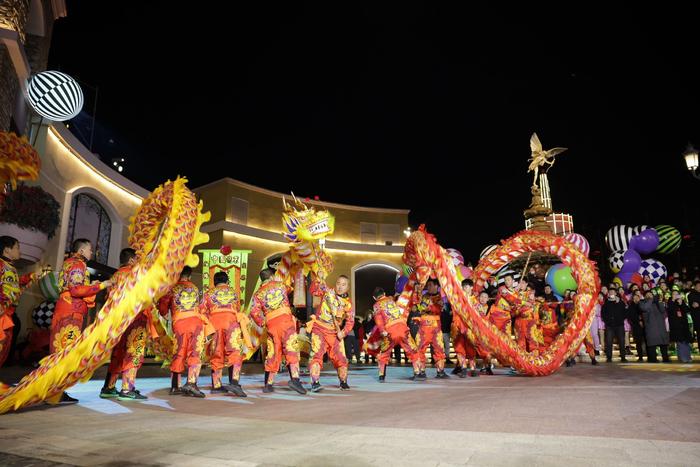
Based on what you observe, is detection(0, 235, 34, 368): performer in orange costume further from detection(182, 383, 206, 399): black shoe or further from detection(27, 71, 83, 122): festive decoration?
detection(27, 71, 83, 122): festive decoration

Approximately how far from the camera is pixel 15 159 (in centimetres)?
396

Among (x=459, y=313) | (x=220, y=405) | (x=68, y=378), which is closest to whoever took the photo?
(x=68, y=378)

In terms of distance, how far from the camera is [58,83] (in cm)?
853

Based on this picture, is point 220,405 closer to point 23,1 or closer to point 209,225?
point 23,1

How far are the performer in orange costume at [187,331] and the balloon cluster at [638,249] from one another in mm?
12435

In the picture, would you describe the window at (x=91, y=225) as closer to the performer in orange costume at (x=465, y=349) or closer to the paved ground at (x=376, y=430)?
the paved ground at (x=376, y=430)

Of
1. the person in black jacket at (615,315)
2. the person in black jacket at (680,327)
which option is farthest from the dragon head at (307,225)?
the person in black jacket at (680,327)

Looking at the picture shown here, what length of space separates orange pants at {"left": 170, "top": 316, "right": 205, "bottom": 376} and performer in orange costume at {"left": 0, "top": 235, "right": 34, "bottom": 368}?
1616 mm

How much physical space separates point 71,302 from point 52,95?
574 centimetres

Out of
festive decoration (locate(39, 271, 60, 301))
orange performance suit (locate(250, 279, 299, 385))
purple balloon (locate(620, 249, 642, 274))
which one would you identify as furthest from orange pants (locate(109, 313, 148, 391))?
purple balloon (locate(620, 249, 642, 274))

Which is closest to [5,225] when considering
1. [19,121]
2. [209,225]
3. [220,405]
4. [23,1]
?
[19,121]

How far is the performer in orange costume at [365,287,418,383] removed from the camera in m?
7.44

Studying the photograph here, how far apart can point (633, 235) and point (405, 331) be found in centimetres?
1052

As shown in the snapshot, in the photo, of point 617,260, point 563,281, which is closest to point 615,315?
point 563,281
